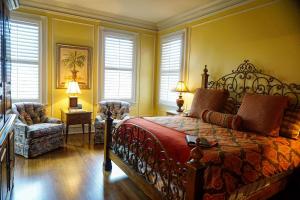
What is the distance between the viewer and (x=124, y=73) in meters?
5.45

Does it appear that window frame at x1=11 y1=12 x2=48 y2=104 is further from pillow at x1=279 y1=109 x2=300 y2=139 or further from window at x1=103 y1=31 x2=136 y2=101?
pillow at x1=279 y1=109 x2=300 y2=139

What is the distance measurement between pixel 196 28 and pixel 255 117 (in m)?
2.53

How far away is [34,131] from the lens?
3.46 meters

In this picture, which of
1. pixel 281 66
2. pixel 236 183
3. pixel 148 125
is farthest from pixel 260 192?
pixel 281 66

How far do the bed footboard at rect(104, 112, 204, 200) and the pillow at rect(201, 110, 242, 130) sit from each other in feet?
3.93

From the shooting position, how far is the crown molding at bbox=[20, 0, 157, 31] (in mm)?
4305

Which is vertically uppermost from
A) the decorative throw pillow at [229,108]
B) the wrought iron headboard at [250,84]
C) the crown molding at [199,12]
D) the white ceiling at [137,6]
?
the white ceiling at [137,6]

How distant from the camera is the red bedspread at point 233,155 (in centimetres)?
176

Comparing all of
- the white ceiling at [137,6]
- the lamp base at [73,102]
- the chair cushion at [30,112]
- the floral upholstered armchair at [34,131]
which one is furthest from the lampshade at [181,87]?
the chair cushion at [30,112]

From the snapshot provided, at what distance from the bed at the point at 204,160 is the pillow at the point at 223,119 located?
3.5 inches

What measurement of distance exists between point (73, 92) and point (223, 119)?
2.96m

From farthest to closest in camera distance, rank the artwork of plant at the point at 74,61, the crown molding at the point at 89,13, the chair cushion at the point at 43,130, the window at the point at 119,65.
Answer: the window at the point at 119,65, the artwork of plant at the point at 74,61, the crown molding at the point at 89,13, the chair cushion at the point at 43,130

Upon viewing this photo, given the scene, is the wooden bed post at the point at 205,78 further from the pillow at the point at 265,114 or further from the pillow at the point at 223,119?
the pillow at the point at 265,114

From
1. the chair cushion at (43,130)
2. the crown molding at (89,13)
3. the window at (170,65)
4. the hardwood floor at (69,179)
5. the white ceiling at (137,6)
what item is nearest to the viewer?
the hardwood floor at (69,179)
